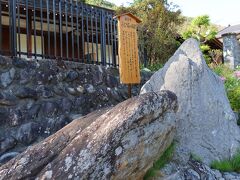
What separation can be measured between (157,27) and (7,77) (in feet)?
24.2

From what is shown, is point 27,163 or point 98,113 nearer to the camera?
point 27,163

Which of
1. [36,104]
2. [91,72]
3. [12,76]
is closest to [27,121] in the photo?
[36,104]

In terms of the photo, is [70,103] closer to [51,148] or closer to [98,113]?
[98,113]

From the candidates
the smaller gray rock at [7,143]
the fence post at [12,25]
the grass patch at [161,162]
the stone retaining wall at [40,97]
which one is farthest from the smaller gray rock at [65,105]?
the grass patch at [161,162]

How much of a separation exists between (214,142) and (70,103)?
2.55 m

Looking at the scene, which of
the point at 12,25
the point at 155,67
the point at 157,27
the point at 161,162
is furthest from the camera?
the point at 157,27

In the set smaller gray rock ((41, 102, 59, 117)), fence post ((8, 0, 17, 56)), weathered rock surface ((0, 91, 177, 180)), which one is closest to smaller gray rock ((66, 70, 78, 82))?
smaller gray rock ((41, 102, 59, 117))

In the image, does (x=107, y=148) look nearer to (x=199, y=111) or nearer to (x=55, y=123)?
(x=199, y=111)

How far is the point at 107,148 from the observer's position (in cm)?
306

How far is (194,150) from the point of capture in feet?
13.7

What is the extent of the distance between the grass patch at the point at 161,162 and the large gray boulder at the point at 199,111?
0.13m

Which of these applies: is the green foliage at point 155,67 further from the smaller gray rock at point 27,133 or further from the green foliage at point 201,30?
the smaller gray rock at point 27,133

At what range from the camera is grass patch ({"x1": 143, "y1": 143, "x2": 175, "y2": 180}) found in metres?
3.58

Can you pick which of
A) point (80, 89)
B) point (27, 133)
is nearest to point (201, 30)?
point (80, 89)
